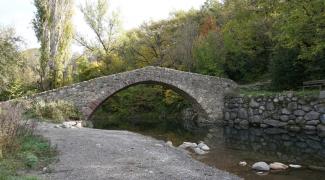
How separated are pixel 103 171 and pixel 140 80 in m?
14.8

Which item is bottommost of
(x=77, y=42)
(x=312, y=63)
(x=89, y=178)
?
(x=89, y=178)

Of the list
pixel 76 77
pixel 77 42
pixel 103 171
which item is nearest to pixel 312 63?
pixel 103 171

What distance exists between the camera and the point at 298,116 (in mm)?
18500

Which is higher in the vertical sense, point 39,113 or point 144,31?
point 144,31

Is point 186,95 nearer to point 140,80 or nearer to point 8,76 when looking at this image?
Result: point 140,80

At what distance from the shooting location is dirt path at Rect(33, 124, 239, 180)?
24.5ft

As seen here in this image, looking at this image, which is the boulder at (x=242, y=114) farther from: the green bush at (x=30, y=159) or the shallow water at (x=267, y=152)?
the green bush at (x=30, y=159)

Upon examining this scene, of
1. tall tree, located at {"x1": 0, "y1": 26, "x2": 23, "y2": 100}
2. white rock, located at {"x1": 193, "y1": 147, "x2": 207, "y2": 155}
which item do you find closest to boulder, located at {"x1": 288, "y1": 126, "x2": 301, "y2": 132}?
white rock, located at {"x1": 193, "y1": 147, "x2": 207, "y2": 155}

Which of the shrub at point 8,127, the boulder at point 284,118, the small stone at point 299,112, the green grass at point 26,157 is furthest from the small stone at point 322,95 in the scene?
the shrub at point 8,127

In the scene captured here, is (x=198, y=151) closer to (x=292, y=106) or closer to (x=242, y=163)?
(x=242, y=163)

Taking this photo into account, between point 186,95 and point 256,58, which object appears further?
point 256,58

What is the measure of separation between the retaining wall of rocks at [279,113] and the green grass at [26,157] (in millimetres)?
11241

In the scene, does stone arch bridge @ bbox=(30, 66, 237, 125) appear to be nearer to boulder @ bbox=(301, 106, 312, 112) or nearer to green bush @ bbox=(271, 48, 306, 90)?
green bush @ bbox=(271, 48, 306, 90)

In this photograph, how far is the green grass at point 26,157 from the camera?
6903 mm
